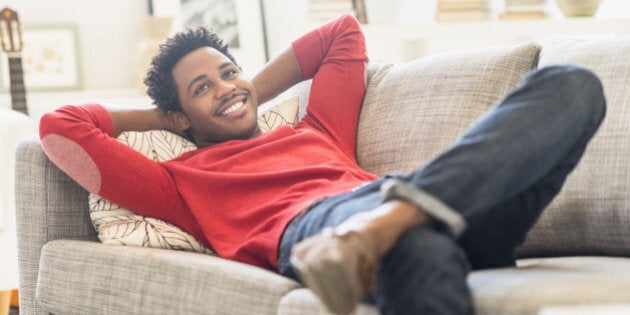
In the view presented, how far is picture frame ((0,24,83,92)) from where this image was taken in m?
3.60

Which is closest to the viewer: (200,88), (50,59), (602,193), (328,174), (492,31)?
(602,193)

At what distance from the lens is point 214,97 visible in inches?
76.4

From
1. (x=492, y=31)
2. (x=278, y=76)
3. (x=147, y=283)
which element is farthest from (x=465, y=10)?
(x=147, y=283)

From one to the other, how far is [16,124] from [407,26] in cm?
147

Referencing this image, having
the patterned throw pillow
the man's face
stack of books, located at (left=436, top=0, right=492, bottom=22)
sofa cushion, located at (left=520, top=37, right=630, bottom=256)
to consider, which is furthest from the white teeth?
stack of books, located at (left=436, top=0, right=492, bottom=22)

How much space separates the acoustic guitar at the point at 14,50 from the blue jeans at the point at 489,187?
2.22 metres

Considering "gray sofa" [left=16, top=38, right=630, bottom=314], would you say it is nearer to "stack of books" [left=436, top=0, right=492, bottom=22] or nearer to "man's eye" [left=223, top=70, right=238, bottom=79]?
"man's eye" [left=223, top=70, right=238, bottom=79]

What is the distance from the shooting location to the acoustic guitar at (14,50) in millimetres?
3311

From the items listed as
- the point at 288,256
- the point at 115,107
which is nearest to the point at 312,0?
the point at 115,107

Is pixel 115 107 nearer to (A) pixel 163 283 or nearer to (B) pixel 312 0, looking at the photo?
(A) pixel 163 283

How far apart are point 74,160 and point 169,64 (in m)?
0.35

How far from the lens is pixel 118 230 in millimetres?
1821

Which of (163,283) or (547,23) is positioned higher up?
(547,23)

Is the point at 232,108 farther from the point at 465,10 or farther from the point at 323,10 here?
the point at 465,10
